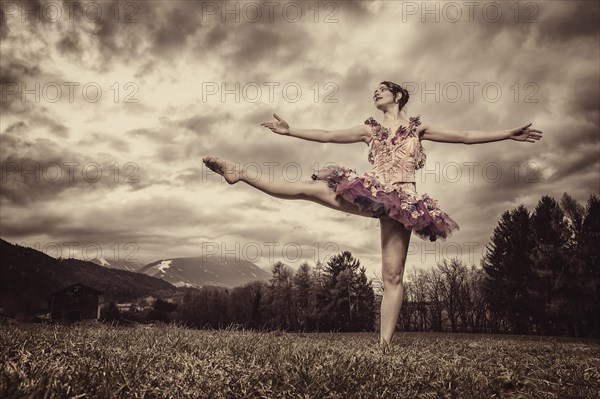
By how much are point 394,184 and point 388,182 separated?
79 mm

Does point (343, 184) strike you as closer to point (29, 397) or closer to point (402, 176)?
point (402, 176)

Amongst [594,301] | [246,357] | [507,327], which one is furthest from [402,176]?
[507,327]

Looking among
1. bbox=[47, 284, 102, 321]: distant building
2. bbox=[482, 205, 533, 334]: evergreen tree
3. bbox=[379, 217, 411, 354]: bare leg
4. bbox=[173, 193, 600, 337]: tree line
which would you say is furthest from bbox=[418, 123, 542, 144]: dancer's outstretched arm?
bbox=[482, 205, 533, 334]: evergreen tree

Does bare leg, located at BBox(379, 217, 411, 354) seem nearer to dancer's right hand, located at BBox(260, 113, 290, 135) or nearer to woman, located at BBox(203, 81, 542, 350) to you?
woman, located at BBox(203, 81, 542, 350)

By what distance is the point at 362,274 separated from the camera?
58594 millimetres

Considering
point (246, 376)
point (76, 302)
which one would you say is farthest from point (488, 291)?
point (246, 376)

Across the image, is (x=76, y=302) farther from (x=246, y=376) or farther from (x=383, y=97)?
(x=246, y=376)

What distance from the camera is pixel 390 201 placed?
4.24m

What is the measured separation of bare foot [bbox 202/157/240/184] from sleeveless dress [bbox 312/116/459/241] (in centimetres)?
91

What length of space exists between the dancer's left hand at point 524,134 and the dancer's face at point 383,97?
1.61m

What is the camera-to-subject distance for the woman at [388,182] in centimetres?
406

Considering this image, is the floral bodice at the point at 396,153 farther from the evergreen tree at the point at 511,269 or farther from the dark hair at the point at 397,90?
the evergreen tree at the point at 511,269

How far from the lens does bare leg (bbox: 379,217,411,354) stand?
14.7ft

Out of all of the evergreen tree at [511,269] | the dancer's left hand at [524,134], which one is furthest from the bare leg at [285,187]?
the evergreen tree at [511,269]
